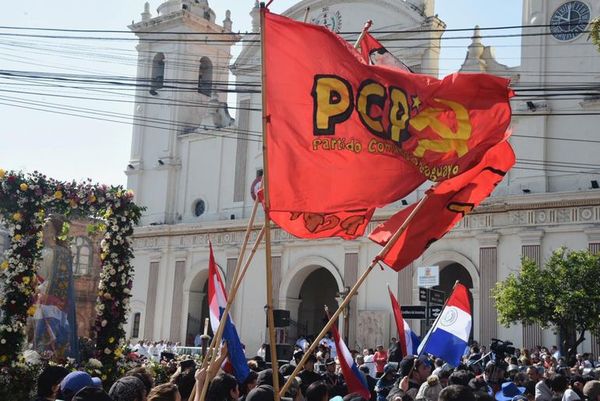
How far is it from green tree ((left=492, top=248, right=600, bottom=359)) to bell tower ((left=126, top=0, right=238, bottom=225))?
20.3 meters

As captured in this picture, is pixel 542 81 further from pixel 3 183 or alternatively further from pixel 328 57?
pixel 328 57

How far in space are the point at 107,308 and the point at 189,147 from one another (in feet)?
81.9

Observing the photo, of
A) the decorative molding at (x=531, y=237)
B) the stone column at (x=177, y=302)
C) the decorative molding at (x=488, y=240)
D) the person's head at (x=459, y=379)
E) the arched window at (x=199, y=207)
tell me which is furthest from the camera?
the arched window at (x=199, y=207)

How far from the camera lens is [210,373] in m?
6.24

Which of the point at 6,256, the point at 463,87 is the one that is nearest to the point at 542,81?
the point at 6,256

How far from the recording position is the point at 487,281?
3028 centimetres

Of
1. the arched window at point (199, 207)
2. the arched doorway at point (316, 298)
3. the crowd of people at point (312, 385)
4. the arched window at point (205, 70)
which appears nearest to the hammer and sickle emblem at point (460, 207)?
the crowd of people at point (312, 385)

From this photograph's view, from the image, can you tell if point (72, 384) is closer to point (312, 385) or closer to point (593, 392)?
point (312, 385)

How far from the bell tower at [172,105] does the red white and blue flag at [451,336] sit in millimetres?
29517

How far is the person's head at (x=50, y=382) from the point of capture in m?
6.60

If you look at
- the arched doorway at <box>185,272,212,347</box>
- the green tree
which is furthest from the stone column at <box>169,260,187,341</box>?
the green tree

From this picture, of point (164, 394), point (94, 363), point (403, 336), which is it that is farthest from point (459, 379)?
point (94, 363)

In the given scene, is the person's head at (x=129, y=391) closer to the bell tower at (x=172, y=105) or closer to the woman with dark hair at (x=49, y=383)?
the woman with dark hair at (x=49, y=383)

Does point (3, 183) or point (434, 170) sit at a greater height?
point (3, 183)
